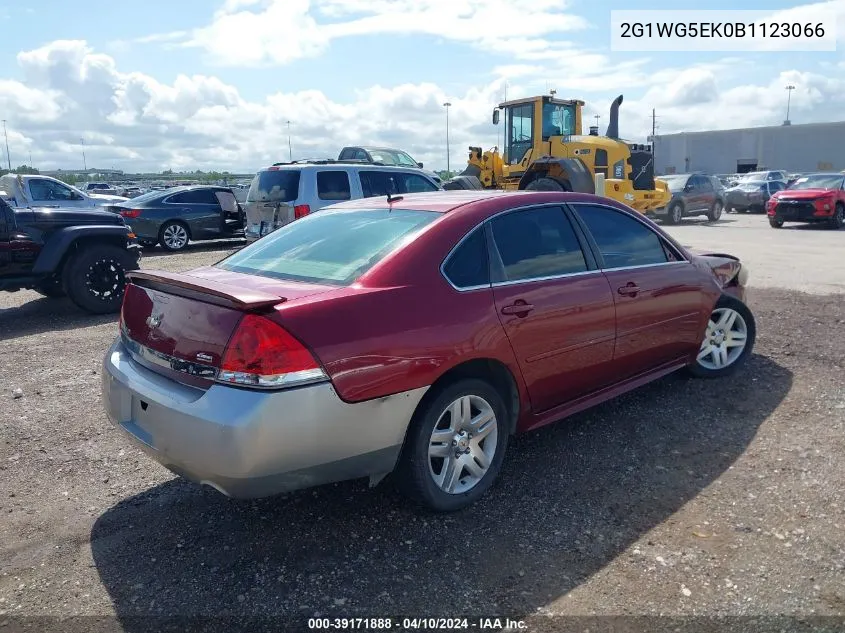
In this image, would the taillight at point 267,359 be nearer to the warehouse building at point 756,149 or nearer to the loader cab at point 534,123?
the loader cab at point 534,123

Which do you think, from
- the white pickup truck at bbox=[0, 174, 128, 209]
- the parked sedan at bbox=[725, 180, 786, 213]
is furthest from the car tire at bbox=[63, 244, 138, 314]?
the parked sedan at bbox=[725, 180, 786, 213]

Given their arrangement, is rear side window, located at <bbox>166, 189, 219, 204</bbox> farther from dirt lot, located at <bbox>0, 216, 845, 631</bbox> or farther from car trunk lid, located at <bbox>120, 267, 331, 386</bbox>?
car trunk lid, located at <bbox>120, 267, 331, 386</bbox>

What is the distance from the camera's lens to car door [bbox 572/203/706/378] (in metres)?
4.14

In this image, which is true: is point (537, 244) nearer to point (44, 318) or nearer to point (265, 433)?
point (265, 433)

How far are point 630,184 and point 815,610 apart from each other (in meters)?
16.7

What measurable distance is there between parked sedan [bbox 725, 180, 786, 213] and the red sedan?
25.6m

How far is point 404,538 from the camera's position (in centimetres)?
314

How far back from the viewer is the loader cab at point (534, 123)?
17438mm

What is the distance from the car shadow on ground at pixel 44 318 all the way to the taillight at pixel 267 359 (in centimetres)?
583

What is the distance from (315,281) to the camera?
3215 mm

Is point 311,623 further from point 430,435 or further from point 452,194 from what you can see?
point 452,194

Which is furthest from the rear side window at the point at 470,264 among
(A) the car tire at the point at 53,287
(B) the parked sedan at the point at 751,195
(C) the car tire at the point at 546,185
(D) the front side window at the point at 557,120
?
(B) the parked sedan at the point at 751,195

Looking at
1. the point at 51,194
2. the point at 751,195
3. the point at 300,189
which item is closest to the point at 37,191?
the point at 51,194

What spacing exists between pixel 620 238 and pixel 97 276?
6608 millimetres
